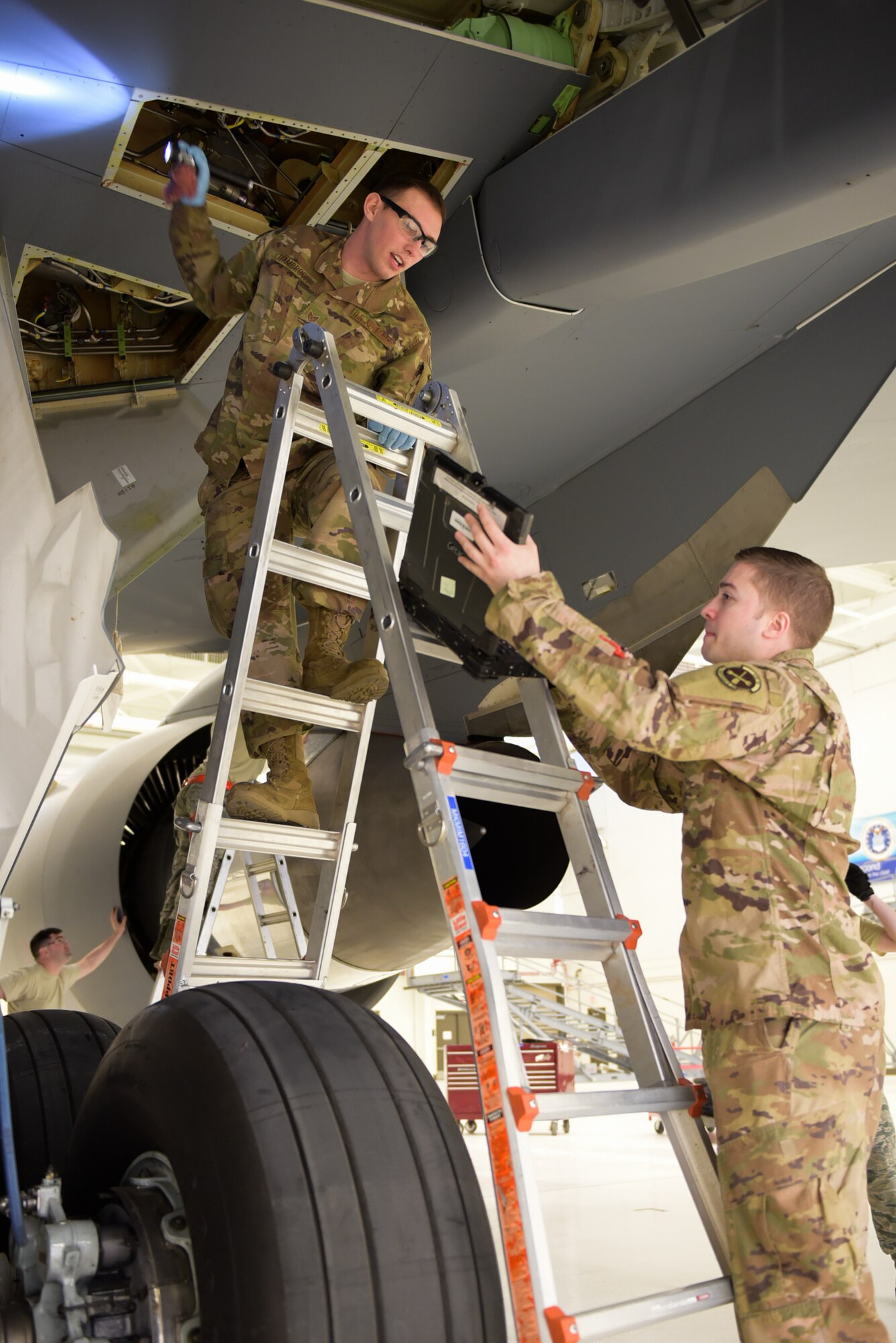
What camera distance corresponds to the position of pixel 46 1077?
310 centimetres

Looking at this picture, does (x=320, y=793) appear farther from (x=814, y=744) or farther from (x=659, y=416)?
(x=814, y=744)

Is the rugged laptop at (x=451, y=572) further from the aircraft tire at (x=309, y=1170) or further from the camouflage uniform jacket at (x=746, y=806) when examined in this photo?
the aircraft tire at (x=309, y=1170)

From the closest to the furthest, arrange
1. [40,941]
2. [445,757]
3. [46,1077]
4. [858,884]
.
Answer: [445,757] < [46,1077] < [858,884] < [40,941]

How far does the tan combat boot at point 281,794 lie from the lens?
2799mm

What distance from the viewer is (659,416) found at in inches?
174


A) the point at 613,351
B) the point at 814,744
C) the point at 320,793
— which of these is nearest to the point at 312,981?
the point at 814,744

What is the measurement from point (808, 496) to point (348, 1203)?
149 inches

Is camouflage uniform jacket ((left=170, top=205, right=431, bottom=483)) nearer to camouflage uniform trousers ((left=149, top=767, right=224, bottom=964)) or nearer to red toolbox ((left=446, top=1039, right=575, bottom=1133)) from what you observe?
camouflage uniform trousers ((left=149, top=767, right=224, bottom=964))

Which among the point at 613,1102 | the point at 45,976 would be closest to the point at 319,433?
the point at 613,1102

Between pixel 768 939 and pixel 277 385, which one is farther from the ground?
pixel 277 385

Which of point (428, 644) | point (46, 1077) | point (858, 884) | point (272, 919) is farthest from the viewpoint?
point (272, 919)

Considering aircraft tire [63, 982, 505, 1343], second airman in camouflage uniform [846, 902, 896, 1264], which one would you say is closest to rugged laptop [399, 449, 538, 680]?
aircraft tire [63, 982, 505, 1343]

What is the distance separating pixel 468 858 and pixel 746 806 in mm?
546

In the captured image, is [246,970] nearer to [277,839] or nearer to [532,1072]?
[277,839]
